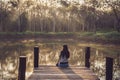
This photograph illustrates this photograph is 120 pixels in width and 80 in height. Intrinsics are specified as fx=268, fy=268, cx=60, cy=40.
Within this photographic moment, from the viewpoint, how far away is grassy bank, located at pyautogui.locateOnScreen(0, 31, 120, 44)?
4663 centimetres

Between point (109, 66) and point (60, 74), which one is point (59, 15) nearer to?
point (60, 74)

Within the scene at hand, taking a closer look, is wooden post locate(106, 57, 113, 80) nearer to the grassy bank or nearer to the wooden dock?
the wooden dock

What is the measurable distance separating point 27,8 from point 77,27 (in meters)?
12.4

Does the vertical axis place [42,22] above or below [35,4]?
below

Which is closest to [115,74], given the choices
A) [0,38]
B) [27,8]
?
[0,38]

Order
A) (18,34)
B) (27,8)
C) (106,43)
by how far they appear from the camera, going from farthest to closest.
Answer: (27,8) < (18,34) < (106,43)

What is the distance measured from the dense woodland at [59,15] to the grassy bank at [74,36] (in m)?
2.33

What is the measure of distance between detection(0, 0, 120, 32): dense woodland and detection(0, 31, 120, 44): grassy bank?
2334 millimetres

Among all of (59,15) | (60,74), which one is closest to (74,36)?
(59,15)

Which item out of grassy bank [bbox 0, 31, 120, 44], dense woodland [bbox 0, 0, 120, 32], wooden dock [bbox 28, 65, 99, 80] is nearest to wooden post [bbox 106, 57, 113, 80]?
wooden dock [bbox 28, 65, 99, 80]

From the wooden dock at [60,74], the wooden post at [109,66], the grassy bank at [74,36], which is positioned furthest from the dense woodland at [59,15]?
the wooden post at [109,66]

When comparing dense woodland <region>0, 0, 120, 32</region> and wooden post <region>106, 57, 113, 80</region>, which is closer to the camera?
wooden post <region>106, 57, 113, 80</region>

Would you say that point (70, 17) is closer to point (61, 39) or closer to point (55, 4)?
point (55, 4)

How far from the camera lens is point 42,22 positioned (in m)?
58.8
